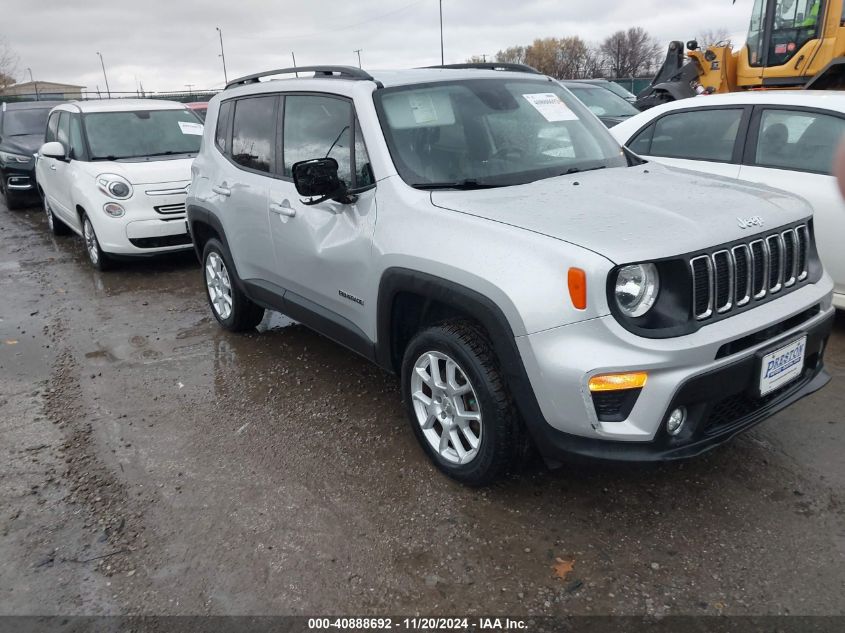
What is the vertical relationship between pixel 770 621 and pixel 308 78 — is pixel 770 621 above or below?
below

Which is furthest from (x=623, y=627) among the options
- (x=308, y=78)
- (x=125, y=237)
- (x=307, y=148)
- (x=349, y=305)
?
(x=125, y=237)

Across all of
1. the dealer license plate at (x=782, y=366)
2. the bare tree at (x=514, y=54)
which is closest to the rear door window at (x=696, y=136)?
the dealer license plate at (x=782, y=366)

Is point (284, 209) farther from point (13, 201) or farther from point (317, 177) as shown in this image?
point (13, 201)

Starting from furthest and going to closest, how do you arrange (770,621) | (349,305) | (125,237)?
(125,237)
(349,305)
(770,621)

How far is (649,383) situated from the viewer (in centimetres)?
251

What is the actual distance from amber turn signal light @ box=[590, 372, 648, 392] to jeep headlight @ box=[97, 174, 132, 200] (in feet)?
20.5

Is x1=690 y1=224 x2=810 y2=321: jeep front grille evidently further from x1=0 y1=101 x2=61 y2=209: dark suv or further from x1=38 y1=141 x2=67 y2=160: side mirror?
x1=0 y1=101 x2=61 y2=209: dark suv

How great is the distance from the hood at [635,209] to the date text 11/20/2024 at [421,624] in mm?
1379

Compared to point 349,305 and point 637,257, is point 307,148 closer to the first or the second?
point 349,305

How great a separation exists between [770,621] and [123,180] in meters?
7.07

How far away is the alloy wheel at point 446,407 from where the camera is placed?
10.3 feet

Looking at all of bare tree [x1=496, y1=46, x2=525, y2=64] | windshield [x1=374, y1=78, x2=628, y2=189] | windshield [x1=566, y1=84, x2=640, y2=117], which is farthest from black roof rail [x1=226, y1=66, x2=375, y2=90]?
bare tree [x1=496, y1=46, x2=525, y2=64]

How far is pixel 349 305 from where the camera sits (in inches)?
147

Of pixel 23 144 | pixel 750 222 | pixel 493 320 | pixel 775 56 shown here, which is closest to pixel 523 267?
pixel 493 320
